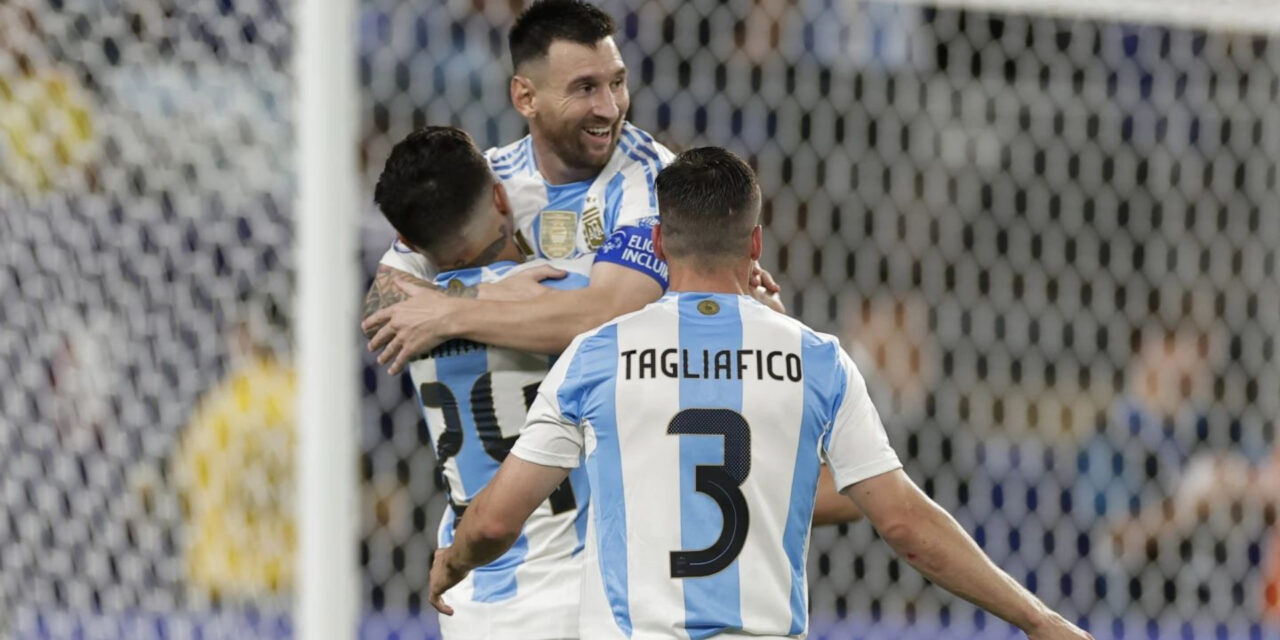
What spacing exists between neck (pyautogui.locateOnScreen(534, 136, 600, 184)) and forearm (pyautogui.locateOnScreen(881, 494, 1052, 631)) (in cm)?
88

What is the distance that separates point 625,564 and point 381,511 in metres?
3.58

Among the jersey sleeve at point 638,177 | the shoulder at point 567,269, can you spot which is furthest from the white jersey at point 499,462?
the jersey sleeve at point 638,177

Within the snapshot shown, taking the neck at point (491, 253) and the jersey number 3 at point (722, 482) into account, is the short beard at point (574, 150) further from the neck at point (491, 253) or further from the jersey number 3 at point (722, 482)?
the jersey number 3 at point (722, 482)

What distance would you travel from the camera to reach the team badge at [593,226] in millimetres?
2797

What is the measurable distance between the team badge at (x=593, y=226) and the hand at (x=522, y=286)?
132mm

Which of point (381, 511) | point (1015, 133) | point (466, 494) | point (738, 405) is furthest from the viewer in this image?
point (1015, 133)

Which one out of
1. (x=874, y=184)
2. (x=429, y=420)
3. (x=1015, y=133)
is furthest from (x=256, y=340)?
(x=1015, y=133)

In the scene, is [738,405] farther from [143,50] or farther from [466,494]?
[143,50]

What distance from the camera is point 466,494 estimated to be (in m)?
2.78

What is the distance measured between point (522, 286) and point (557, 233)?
0.21m

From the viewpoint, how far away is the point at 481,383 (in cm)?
273

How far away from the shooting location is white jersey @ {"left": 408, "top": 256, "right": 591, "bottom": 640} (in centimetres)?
272

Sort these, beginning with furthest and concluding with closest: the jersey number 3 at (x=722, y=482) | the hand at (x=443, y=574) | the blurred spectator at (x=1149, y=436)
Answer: the blurred spectator at (x=1149, y=436) < the hand at (x=443, y=574) < the jersey number 3 at (x=722, y=482)

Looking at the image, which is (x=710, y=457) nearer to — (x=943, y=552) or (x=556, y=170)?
(x=943, y=552)
